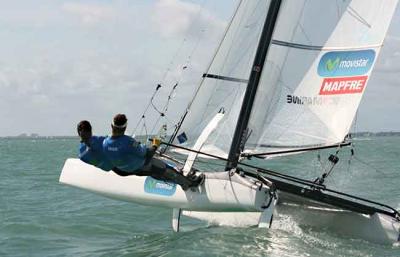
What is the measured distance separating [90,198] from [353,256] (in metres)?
7.02

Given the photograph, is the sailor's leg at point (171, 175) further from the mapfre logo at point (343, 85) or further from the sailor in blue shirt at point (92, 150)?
the mapfre logo at point (343, 85)

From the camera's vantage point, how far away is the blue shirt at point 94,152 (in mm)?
6188

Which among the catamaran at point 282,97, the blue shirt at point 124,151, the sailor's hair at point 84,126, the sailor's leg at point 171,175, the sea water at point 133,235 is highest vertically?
the catamaran at point 282,97

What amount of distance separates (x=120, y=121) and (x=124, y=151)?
1.06ft

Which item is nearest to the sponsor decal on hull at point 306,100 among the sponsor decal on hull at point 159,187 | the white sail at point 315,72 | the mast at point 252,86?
the white sail at point 315,72

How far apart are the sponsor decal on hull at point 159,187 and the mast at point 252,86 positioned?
68 cm

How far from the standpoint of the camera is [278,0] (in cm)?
716

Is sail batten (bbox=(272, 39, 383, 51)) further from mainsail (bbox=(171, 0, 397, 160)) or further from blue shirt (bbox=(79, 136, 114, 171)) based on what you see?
blue shirt (bbox=(79, 136, 114, 171))

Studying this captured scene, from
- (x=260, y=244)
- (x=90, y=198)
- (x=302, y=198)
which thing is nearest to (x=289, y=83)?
A: (x=302, y=198)

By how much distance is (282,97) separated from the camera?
746 centimetres

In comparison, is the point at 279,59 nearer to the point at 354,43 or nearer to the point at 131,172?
the point at 354,43

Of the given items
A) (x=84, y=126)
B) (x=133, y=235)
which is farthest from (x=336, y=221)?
(x=84, y=126)

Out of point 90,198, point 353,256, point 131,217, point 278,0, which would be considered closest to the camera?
point 353,256

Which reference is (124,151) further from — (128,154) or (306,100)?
(306,100)
